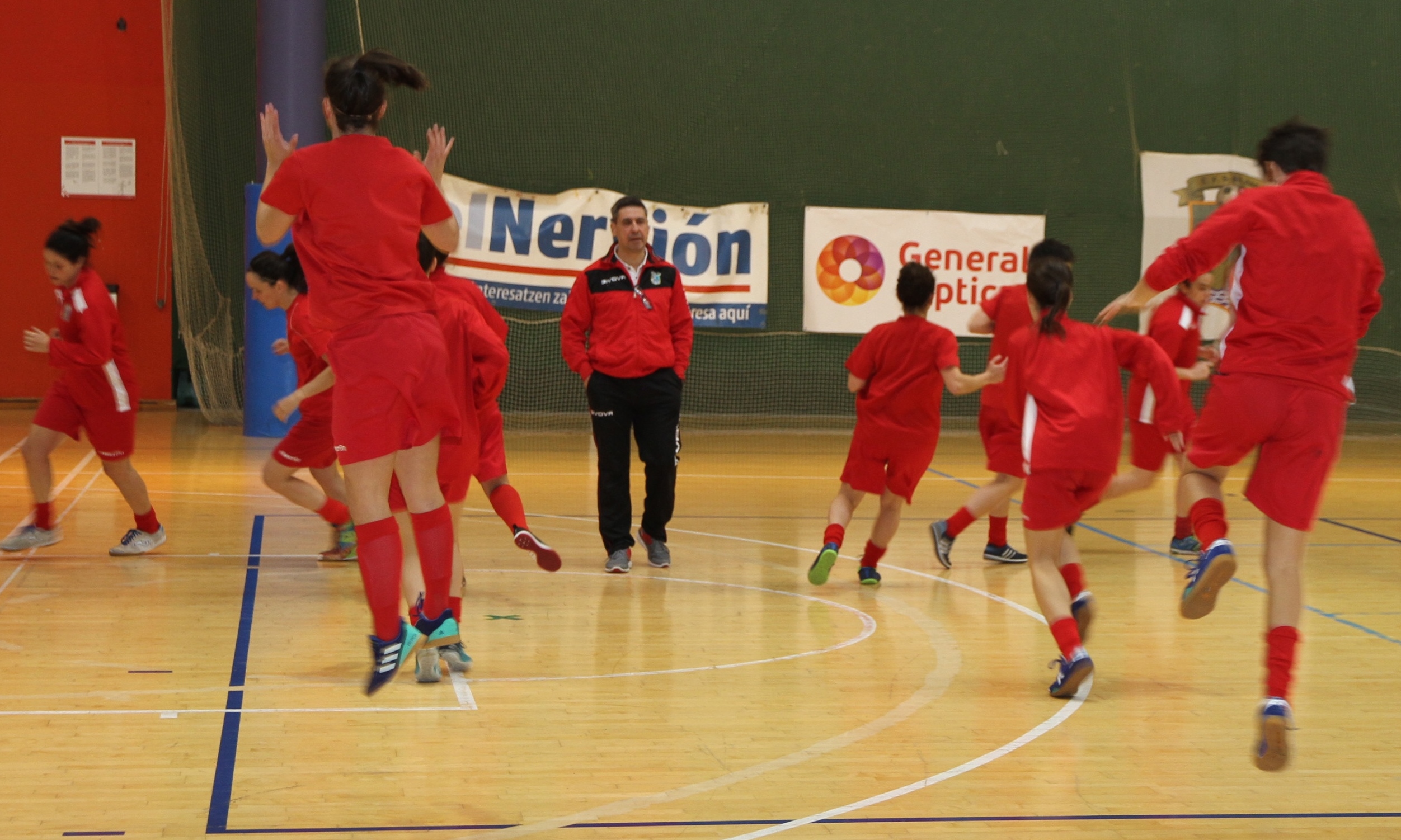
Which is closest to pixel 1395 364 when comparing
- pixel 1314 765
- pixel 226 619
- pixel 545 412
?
pixel 545 412

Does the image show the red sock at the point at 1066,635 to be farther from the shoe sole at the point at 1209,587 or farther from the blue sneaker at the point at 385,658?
the blue sneaker at the point at 385,658

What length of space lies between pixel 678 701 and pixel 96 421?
3362 mm

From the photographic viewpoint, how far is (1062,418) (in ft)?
14.0

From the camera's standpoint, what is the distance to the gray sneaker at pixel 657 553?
642 cm

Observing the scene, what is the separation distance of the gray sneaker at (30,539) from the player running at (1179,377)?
4.83 metres

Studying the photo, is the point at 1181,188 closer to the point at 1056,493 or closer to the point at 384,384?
the point at 1056,493

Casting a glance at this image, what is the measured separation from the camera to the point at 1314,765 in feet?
12.4

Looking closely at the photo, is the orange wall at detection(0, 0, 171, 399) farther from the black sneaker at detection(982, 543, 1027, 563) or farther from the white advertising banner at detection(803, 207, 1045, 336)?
the black sneaker at detection(982, 543, 1027, 563)

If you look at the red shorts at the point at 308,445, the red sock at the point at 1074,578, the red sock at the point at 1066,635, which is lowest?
the red sock at the point at 1066,635

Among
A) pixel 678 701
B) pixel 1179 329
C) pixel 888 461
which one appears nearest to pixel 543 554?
pixel 678 701

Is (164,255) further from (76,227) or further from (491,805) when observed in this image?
Answer: (491,805)

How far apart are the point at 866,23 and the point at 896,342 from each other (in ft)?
27.5

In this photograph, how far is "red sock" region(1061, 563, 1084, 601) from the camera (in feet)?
15.7

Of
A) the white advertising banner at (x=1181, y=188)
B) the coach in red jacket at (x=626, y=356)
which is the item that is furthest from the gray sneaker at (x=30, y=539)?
the white advertising banner at (x=1181, y=188)
